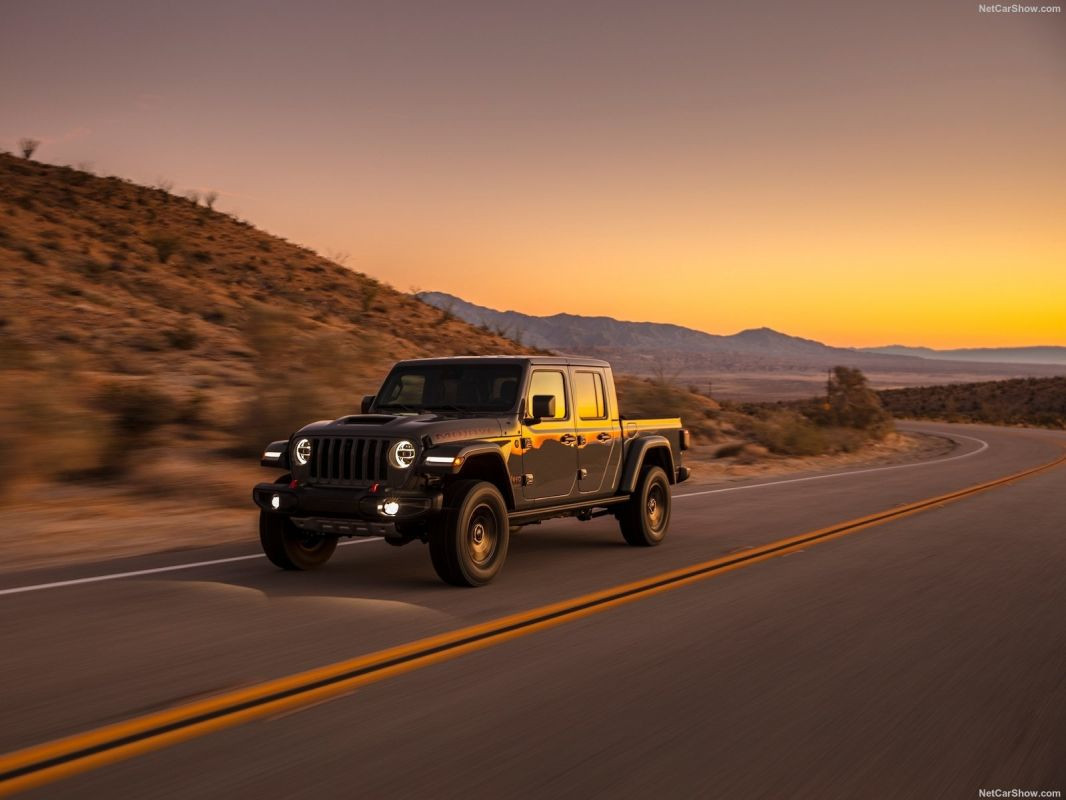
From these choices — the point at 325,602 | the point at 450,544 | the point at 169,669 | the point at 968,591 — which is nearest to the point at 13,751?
the point at 169,669

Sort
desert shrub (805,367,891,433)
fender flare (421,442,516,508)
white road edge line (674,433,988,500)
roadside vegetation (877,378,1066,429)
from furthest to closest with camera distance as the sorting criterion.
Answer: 1. roadside vegetation (877,378,1066,429)
2. desert shrub (805,367,891,433)
3. white road edge line (674,433,988,500)
4. fender flare (421,442,516,508)

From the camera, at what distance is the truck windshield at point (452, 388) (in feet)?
30.8

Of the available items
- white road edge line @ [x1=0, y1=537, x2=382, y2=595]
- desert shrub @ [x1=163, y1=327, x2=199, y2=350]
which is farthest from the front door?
desert shrub @ [x1=163, y1=327, x2=199, y2=350]

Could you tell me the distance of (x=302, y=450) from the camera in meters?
8.65

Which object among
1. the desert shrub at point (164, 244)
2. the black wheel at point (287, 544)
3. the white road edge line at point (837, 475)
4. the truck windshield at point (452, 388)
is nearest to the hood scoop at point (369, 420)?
the truck windshield at point (452, 388)

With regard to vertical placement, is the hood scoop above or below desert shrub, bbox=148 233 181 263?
below

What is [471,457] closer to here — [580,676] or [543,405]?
[543,405]

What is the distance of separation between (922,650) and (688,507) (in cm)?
841

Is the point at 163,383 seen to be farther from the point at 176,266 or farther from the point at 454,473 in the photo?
the point at 176,266

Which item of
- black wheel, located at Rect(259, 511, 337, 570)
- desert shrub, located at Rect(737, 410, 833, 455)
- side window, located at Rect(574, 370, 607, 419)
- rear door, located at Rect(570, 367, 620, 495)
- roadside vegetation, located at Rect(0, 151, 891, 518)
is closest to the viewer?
black wheel, located at Rect(259, 511, 337, 570)

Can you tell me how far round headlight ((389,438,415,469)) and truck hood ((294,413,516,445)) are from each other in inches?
2.6

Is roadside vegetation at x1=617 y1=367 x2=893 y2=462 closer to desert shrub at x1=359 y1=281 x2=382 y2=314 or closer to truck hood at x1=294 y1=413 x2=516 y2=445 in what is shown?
truck hood at x1=294 y1=413 x2=516 y2=445

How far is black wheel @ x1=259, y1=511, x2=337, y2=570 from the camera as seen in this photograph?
8773 millimetres

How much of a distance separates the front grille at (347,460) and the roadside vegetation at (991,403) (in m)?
65.8
